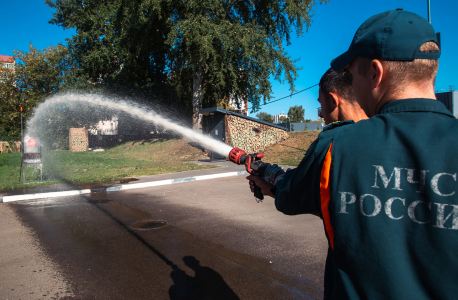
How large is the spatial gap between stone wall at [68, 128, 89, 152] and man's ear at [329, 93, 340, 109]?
112ft

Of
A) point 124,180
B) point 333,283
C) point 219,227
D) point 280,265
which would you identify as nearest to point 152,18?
point 124,180

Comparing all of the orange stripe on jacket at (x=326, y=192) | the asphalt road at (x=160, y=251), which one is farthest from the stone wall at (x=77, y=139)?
the orange stripe on jacket at (x=326, y=192)

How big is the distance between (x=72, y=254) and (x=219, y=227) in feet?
8.29

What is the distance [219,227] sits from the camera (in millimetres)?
5859

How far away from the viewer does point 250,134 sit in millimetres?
20078

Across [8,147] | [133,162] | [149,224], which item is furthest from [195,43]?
[8,147]

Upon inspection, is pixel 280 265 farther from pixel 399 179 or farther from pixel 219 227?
pixel 399 179

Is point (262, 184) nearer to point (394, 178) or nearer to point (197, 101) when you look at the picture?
point (394, 178)

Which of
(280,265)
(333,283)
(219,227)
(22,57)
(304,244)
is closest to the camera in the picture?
(333,283)

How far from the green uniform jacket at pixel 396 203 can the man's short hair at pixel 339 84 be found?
1.13 metres

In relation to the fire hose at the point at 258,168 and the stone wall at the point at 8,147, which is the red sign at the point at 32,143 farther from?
the stone wall at the point at 8,147

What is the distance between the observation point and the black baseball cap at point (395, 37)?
3.38ft

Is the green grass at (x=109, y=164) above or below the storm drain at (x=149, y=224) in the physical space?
above

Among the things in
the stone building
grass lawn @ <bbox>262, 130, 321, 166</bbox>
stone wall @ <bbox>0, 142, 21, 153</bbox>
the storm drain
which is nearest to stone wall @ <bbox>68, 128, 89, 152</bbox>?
stone wall @ <bbox>0, 142, 21, 153</bbox>
